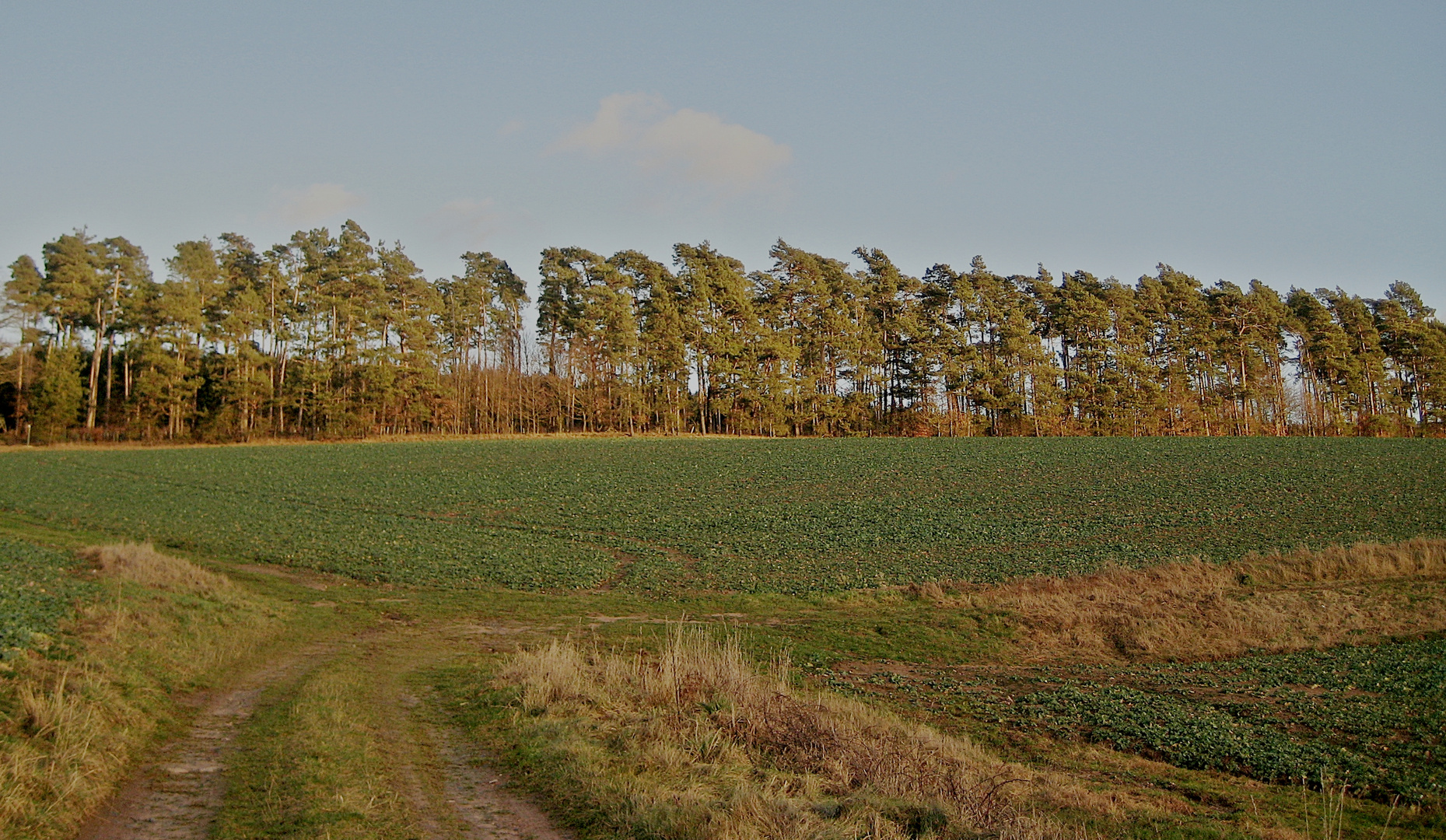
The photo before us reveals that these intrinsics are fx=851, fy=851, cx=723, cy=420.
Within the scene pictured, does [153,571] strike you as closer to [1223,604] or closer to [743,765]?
[743,765]

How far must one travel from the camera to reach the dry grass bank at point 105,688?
717 centimetres

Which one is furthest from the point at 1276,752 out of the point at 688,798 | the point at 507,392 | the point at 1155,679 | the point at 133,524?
the point at 507,392

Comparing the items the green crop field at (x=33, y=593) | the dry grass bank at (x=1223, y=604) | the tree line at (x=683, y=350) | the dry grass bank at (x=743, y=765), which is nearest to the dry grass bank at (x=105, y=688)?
Result: the green crop field at (x=33, y=593)

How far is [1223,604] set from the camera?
18844 mm

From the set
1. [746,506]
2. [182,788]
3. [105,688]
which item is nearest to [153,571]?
[105,688]

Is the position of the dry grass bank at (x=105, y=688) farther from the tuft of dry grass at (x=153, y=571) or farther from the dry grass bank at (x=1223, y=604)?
the dry grass bank at (x=1223, y=604)

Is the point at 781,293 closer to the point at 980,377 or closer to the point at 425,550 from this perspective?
the point at 980,377

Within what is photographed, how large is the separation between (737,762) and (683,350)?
6790 cm

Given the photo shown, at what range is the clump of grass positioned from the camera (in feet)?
22.5

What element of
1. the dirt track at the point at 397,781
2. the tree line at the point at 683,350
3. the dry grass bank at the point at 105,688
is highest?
the tree line at the point at 683,350

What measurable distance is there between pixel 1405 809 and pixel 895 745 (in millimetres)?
5059

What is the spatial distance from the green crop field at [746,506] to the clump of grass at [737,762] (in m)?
12.8

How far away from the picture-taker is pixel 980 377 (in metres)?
76.2

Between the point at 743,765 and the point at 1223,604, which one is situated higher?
the point at 743,765
